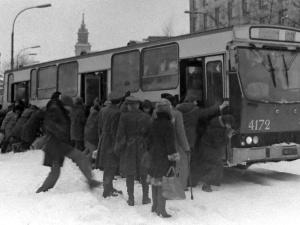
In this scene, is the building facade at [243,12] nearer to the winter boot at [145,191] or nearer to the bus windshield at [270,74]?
the bus windshield at [270,74]

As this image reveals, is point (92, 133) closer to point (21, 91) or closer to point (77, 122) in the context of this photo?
point (77, 122)

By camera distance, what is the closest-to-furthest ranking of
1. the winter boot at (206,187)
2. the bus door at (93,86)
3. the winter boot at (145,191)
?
1. the winter boot at (145,191)
2. the winter boot at (206,187)
3. the bus door at (93,86)

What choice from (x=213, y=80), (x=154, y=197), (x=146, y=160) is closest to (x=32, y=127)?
(x=213, y=80)

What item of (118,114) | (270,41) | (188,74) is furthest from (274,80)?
(118,114)

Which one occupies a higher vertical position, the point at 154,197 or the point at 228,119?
the point at 228,119

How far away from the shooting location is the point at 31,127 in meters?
14.3

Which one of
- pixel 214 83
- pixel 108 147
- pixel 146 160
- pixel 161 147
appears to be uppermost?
pixel 214 83

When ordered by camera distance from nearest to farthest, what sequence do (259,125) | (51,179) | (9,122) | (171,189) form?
(171,189)
(51,179)
(259,125)
(9,122)

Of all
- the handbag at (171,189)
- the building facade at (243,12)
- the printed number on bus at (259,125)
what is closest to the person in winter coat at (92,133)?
the printed number on bus at (259,125)

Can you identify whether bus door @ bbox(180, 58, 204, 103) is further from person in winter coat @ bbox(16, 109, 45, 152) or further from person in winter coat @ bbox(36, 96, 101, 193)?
person in winter coat @ bbox(16, 109, 45, 152)

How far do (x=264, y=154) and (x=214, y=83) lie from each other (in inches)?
70.7

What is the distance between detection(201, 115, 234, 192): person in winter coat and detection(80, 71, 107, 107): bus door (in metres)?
4.74

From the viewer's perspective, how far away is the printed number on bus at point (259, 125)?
30.5 feet

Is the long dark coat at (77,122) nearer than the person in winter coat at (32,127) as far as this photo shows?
Yes
